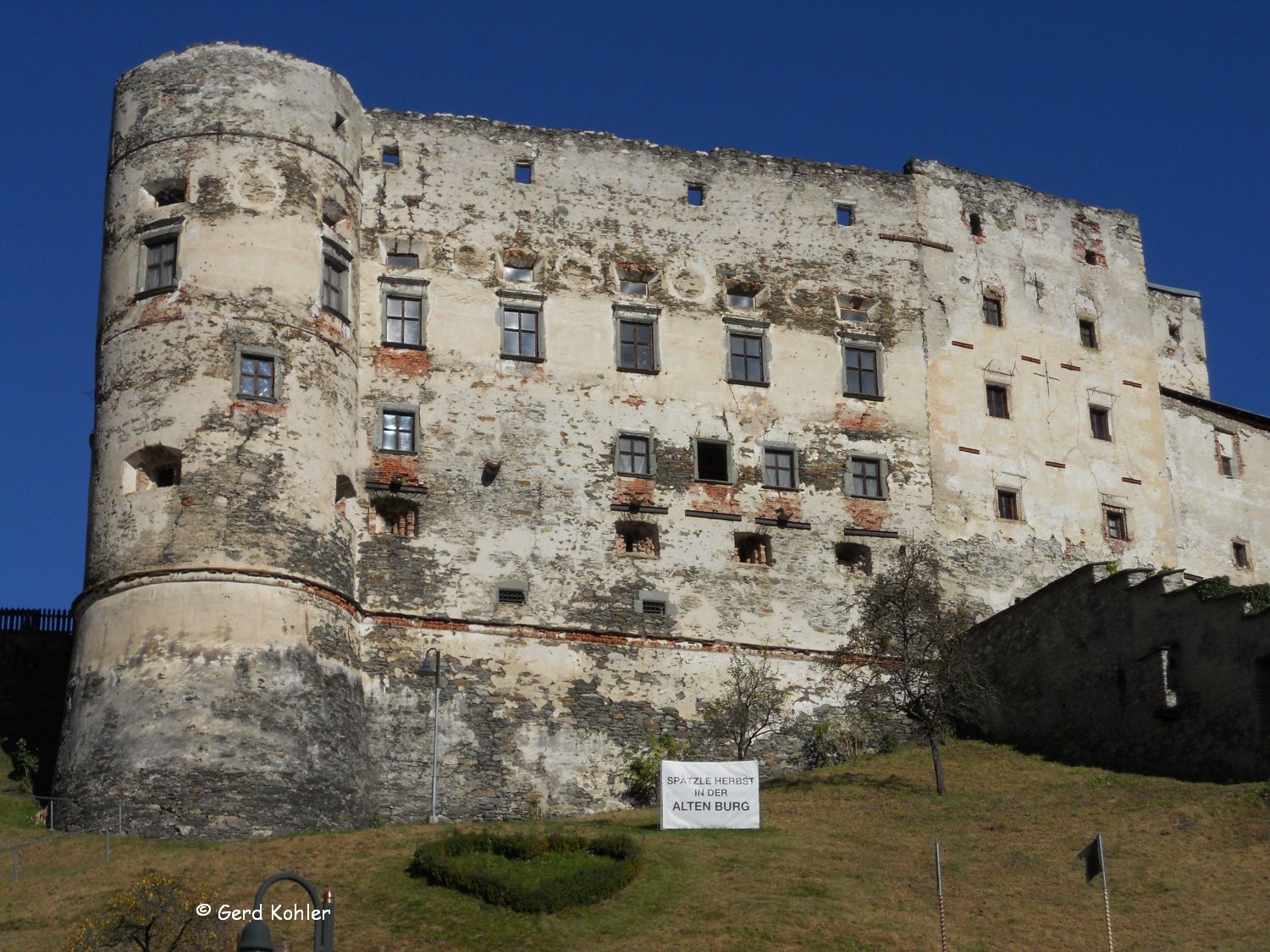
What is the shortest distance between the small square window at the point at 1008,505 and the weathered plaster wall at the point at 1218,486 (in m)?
5.13

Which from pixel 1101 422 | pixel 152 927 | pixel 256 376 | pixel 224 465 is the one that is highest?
pixel 1101 422

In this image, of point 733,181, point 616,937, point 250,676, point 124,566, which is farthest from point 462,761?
point 733,181

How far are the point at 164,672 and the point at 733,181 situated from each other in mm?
21430

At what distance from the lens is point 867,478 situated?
168ft

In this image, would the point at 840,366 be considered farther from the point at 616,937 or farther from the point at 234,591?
the point at 616,937

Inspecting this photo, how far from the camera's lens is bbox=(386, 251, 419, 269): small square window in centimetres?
4903

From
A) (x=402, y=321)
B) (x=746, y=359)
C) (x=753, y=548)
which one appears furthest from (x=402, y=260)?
(x=753, y=548)

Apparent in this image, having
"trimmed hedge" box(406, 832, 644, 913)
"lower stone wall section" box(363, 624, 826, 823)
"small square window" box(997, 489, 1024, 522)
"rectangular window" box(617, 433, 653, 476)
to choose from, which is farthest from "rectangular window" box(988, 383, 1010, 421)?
"trimmed hedge" box(406, 832, 644, 913)

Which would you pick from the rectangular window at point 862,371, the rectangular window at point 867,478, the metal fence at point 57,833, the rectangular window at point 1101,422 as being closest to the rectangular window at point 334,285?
the metal fence at point 57,833

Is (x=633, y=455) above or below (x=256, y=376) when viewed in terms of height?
below

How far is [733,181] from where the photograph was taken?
174ft

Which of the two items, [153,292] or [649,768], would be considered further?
[649,768]

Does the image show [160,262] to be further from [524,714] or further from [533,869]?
[533,869]

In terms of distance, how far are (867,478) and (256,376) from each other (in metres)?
16.5
